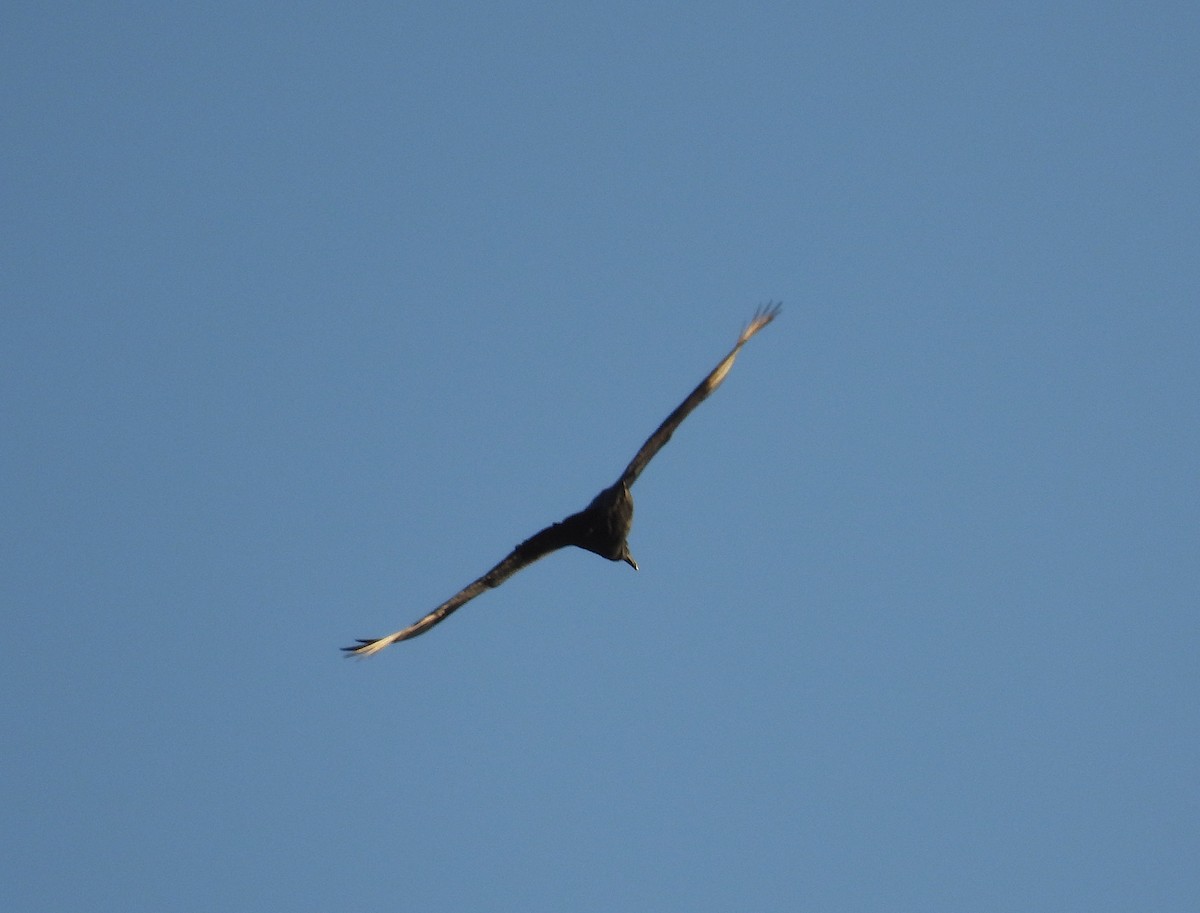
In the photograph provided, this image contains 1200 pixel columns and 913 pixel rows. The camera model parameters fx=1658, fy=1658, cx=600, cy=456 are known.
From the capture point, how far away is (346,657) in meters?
21.3

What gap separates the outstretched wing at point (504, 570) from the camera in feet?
72.0

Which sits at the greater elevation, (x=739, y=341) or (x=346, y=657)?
(x=739, y=341)

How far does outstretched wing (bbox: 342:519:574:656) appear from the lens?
864 inches

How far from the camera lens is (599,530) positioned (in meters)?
21.8

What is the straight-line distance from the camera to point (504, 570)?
22281 mm

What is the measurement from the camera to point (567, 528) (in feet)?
71.9

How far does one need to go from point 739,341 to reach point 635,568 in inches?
156

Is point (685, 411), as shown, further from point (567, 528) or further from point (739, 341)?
point (567, 528)

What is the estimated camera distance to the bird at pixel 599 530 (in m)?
20.2

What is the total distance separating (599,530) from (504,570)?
149 centimetres

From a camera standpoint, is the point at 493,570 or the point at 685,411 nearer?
the point at 685,411

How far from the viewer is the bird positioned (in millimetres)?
20234

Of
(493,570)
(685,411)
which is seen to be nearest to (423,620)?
(493,570)

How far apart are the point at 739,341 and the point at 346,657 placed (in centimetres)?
644
